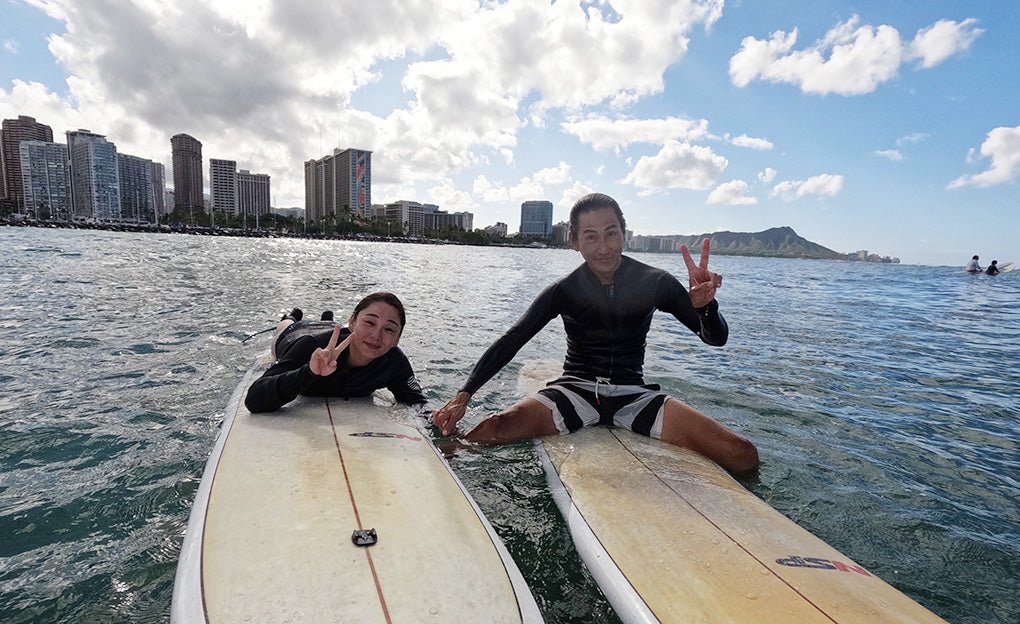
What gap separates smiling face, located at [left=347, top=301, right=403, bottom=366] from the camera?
175 inches

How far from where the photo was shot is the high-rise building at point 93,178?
5571 inches

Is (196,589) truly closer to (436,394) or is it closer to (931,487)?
(436,394)

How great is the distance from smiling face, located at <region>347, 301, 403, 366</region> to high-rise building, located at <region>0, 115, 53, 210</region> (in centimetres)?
19428

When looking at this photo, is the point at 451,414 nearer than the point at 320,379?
Yes

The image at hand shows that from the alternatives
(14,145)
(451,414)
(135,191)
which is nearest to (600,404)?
(451,414)

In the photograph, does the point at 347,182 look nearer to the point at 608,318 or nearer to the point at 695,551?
the point at 608,318

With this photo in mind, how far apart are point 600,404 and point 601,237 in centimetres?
156

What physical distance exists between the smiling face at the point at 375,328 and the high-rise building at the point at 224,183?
219937mm

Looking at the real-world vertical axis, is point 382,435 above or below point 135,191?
below

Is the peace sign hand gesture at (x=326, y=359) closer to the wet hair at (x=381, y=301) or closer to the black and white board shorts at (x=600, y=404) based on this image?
the wet hair at (x=381, y=301)

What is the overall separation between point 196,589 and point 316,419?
2.16 metres

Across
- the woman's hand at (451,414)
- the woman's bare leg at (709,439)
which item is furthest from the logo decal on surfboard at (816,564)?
the woman's hand at (451,414)

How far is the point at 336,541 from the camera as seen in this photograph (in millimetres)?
2502

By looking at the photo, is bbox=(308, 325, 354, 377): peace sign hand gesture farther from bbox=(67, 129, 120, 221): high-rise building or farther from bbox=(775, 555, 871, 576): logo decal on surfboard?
bbox=(67, 129, 120, 221): high-rise building
